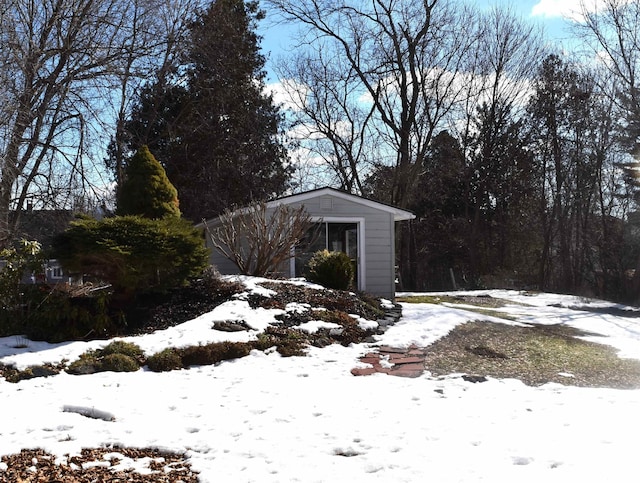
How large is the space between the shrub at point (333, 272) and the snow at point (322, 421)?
4.16 metres

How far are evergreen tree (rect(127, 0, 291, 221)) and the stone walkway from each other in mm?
15049

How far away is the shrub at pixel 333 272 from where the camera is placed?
10.7 meters

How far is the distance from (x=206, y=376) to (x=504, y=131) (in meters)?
23.4

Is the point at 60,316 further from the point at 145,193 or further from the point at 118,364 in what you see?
the point at 145,193

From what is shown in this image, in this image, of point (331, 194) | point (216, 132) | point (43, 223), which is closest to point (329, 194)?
point (331, 194)

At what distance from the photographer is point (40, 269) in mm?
7078

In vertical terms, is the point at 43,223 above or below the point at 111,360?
above

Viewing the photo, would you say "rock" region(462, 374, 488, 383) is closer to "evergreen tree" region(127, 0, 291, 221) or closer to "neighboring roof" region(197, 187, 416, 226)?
"neighboring roof" region(197, 187, 416, 226)

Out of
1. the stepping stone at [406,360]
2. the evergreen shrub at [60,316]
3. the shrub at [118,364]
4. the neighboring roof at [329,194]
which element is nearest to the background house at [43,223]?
the evergreen shrub at [60,316]

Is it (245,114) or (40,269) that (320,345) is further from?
(245,114)

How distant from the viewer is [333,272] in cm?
1072

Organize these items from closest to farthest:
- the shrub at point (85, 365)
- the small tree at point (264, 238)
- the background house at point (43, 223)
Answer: the shrub at point (85, 365)
the background house at point (43, 223)
the small tree at point (264, 238)

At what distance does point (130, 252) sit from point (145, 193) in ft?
8.82

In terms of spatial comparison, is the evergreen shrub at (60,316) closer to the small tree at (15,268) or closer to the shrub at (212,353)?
the small tree at (15,268)
